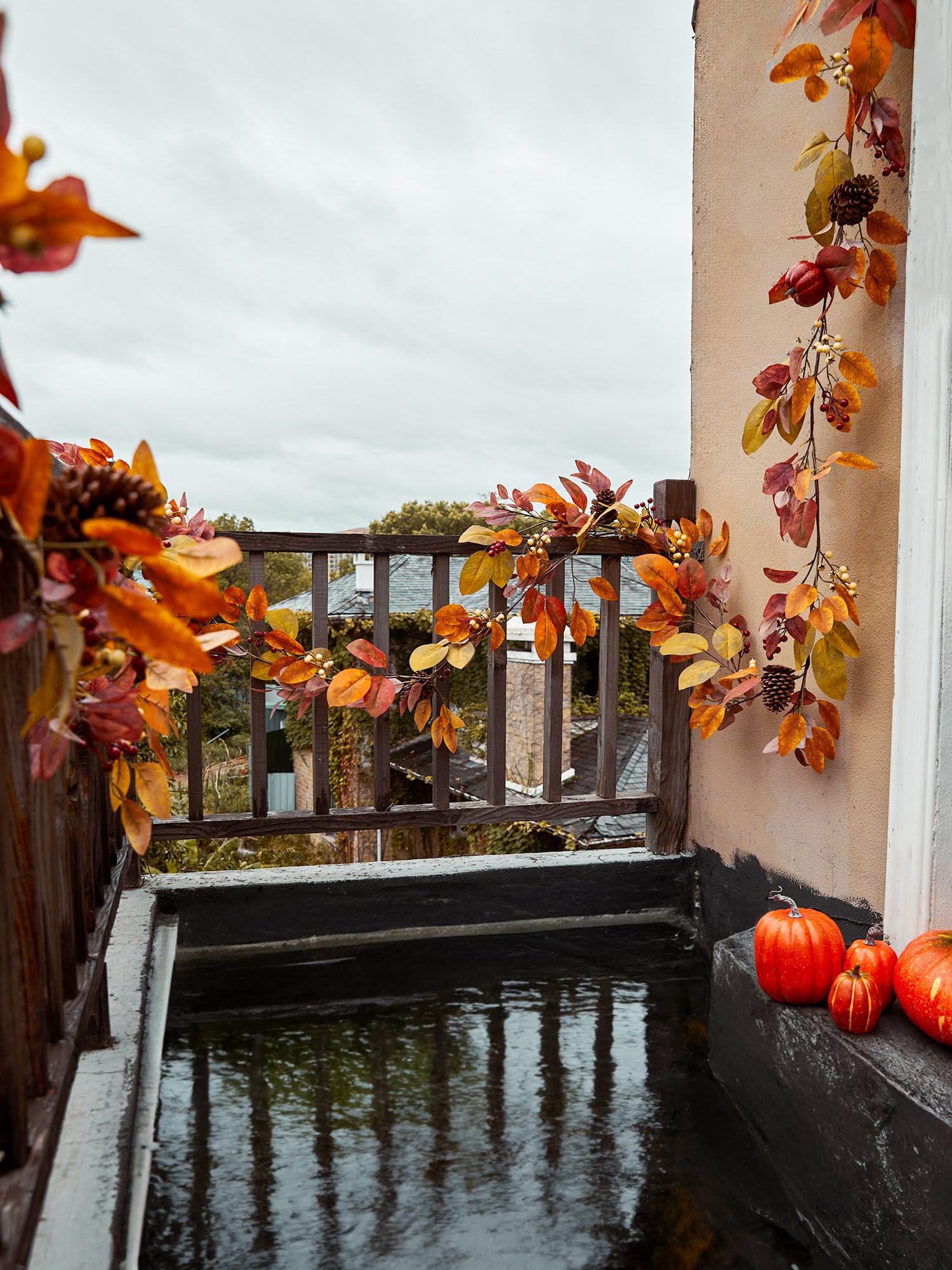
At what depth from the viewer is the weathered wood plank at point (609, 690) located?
1.98 m

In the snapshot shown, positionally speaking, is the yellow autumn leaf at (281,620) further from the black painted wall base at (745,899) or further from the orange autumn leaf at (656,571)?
the black painted wall base at (745,899)

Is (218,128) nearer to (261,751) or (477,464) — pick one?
(261,751)

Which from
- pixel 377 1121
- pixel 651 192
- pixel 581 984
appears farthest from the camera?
pixel 651 192

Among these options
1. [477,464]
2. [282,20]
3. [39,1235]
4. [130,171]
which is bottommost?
[39,1235]

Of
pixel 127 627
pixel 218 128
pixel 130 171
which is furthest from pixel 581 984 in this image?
pixel 130 171

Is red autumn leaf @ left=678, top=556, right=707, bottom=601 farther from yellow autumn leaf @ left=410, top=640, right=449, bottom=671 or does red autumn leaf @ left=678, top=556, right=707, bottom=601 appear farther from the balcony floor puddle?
the balcony floor puddle

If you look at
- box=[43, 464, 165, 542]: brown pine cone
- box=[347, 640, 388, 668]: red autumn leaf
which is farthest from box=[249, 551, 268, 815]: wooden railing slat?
box=[43, 464, 165, 542]: brown pine cone

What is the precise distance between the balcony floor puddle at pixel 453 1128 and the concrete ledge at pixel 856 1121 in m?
0.05

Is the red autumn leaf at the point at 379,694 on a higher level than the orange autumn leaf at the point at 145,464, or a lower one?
lower

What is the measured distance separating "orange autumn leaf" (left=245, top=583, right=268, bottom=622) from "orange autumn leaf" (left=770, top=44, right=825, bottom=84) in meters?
1.33

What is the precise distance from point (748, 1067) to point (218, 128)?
7658 millimetres

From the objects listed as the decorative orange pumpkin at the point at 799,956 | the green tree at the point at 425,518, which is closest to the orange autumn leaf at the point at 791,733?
the decorative orange pumpkin at the point at 799,956

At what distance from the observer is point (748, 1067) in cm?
126

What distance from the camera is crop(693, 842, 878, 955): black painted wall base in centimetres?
145
